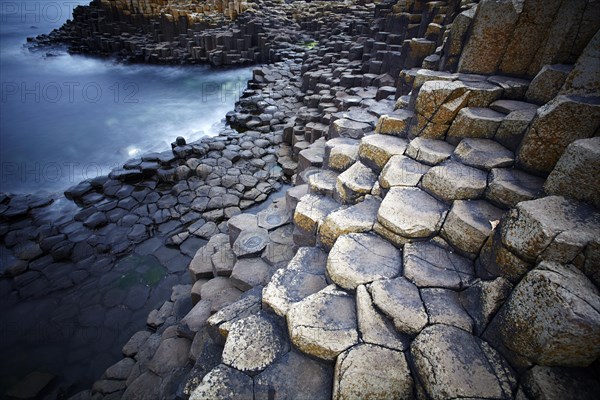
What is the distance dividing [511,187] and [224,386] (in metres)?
2.27

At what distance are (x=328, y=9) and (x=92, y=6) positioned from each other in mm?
20852

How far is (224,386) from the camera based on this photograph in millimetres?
1654

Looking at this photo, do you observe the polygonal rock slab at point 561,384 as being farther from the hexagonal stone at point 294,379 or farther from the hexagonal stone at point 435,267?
the hexagonal stone at point 294,379

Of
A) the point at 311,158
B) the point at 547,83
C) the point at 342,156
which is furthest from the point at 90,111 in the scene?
the point at 547,83

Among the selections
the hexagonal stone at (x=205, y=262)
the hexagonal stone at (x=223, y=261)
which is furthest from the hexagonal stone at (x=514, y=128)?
the hexagonal stone at (x=205, y=262)

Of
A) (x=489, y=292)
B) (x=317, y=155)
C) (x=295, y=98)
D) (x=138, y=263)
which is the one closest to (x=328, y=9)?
(x=295, y=98)

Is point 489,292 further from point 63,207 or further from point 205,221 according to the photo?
point 63,207

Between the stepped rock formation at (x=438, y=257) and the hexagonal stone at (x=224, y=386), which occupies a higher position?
the stepped rock formation at (x=438, y=257)

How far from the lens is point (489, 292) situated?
1.58 meters

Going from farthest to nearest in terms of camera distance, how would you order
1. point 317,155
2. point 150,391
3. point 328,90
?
point 328,90, point 317,155, point 150,391

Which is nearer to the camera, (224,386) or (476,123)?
(224,386)

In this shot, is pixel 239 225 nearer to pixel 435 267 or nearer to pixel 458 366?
pixel 435 267

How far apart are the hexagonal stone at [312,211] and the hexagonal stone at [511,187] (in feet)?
4.34

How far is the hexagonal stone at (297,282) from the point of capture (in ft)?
6.59
